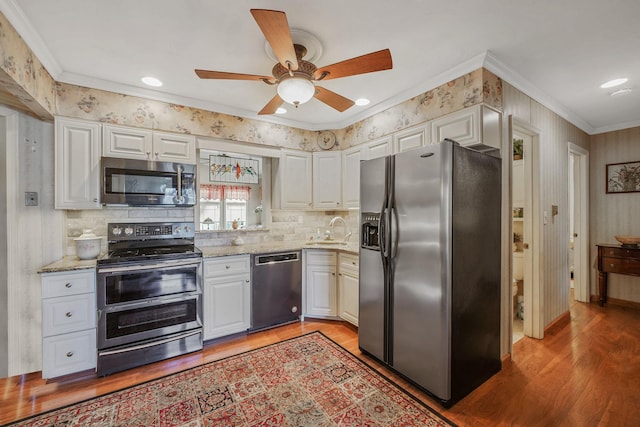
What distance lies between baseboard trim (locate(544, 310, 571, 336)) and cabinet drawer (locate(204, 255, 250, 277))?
3.26 metres

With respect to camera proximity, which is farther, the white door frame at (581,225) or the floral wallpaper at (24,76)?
the white door frame at (581,225)

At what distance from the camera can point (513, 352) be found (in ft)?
8.42

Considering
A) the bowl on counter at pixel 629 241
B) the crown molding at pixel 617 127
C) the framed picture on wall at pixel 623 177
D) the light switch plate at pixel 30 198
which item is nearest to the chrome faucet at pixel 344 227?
the light switch plate at pixel 30 198

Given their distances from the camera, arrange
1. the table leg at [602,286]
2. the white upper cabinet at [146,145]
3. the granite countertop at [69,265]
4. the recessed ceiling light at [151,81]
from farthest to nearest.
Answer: the table leg at [602,286] < the white upper cabinet at [146,145] < the recessed ceiling light at [151,81] < the granite countertop at [69,265]

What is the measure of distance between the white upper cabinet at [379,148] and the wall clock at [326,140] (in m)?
0.64

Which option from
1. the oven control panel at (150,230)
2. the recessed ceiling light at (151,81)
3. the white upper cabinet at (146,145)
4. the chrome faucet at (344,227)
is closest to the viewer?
the recessed ceiling light at (151,81)

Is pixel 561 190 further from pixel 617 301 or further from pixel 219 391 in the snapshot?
pixel 219 391

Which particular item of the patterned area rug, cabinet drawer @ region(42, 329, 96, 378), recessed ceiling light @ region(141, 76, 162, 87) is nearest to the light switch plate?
cabinet drawer @ region(42, 329, 96, 378)

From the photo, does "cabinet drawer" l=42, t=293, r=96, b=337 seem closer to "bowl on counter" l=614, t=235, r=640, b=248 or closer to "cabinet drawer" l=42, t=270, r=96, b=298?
"cabinet drawer" l=42, t=270, r=96, b=298

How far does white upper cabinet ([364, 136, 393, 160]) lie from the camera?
294cm

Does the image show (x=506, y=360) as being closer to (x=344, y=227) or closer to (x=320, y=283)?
(x=320, y=283)

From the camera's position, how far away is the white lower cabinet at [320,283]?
3.20 meters

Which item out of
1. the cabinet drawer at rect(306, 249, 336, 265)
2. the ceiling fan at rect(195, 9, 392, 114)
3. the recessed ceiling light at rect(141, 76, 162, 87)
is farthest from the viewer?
the cabinet drawer at rect(306, 249, 336, 265)

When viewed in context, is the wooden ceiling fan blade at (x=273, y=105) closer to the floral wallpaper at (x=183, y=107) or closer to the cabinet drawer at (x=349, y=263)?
the floral wallpaper at (x=183, y=107)
